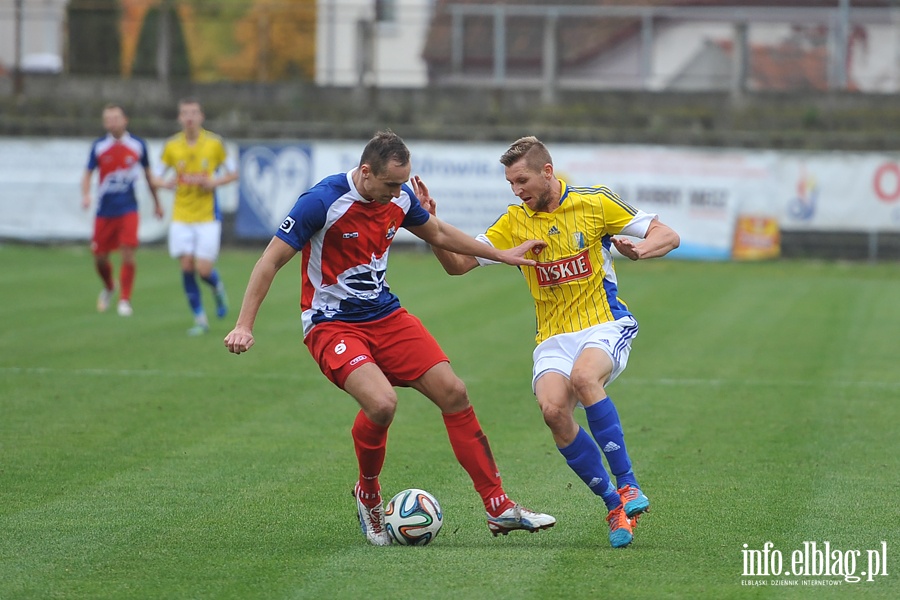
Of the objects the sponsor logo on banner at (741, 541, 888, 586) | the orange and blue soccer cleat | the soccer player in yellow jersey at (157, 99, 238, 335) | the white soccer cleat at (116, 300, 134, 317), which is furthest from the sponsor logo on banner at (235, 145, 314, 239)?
the sponsor logo on banner at (741, 541, 888, 586)

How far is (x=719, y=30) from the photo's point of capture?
27.6m

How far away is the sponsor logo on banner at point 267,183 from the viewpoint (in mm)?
24312

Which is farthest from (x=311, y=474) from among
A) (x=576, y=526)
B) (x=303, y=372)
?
(x=303, y=372)

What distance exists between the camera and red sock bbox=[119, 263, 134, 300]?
1518 cm

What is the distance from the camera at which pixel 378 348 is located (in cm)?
604

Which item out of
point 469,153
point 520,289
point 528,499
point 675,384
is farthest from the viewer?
point 469,153

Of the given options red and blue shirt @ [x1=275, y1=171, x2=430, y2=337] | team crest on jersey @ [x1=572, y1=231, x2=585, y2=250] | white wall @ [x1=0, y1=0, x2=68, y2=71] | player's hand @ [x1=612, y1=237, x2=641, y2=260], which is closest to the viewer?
red and blue shirt @ [x1=275, y1=171, x2=430, y2=337]

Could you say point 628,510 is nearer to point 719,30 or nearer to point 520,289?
point 520,289

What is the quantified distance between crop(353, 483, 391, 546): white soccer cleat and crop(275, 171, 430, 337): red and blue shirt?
2.96ft

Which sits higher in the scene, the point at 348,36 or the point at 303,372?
the point at 348,36

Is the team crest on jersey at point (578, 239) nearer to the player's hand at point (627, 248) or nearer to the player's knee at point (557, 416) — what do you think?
the player's hand at point (627, 248)

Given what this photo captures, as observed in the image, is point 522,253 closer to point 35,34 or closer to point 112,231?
point 112,231

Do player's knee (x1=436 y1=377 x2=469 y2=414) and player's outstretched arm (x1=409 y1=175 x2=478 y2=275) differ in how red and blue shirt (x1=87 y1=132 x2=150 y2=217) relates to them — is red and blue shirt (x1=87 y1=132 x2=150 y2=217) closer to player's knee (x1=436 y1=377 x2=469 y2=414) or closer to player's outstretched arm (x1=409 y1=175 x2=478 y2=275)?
player's outstretched arm (x1=409 y1=175 x2=478 y2=275)

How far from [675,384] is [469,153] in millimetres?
13702
